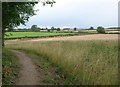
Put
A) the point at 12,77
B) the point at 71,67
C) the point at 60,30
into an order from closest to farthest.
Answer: the point at 12,77 → the point at 71,67 → the point at 60,30

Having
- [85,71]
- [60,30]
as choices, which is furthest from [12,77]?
[60,30]

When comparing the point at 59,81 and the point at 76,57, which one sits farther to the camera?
the point at 76,57

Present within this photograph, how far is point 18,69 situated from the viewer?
49.2ft

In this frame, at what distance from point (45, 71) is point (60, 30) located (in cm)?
7161

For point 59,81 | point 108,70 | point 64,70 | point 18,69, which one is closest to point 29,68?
point 18,69

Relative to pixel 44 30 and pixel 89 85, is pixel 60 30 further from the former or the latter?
pixel 89 85

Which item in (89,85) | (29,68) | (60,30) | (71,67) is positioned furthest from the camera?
(60,30)

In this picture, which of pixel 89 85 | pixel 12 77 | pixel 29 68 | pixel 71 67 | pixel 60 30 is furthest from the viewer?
pixel 60 30

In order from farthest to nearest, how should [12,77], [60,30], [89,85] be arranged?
[60,30]
[12,77]
[89,85]

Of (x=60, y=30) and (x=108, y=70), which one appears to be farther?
(x=60, y=30)

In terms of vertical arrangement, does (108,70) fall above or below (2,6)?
below

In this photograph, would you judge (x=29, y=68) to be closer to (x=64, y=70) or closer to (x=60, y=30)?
(x=64, y=70)

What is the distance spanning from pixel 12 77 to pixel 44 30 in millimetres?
75171

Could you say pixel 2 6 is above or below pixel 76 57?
above
